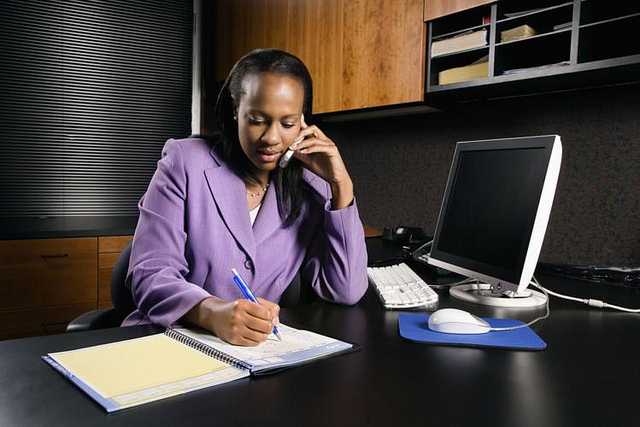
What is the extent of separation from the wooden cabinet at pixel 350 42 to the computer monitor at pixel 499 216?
722 millimetres

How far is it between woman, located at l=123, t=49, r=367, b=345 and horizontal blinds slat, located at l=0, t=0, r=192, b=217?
1.75 meters

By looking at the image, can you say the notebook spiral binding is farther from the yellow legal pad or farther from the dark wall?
the dark wall

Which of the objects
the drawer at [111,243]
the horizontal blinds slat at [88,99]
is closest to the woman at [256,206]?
the drawer at [111,243]

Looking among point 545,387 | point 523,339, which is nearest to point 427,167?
point 523,339

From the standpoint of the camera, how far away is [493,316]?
990mm

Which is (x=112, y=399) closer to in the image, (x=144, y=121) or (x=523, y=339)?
(x=523, y=339)

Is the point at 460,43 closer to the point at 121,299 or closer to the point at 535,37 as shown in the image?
the point at 535,37

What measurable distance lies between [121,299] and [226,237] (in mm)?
294

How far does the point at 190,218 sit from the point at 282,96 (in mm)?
313

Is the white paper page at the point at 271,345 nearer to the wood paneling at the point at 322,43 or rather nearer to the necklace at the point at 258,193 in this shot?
the necklace at the point at 258,193

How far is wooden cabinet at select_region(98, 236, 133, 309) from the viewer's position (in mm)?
2152

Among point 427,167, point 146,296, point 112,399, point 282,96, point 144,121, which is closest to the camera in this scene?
point 112,399

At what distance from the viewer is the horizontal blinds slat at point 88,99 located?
2.52m

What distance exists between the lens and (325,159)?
3.72ft
